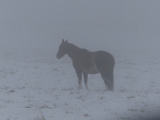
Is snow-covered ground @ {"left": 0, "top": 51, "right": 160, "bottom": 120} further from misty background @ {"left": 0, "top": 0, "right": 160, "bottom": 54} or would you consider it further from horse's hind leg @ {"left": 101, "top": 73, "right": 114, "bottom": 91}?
misty background @ {"left": 0, "top": 0, "right": 160, "bottom": 54}

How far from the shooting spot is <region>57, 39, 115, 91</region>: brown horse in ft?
35.8

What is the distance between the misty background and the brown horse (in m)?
33.0

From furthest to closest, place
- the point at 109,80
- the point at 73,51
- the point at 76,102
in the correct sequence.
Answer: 1. the point at 73,51
2. the point at 109,80
3. the point at 76,102

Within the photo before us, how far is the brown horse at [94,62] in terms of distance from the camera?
10906 mm

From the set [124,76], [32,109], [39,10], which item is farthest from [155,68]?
[39,10]

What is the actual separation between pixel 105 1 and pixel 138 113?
72.8m

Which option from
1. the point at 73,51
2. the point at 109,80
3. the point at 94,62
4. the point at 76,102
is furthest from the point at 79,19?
the point at 76,102

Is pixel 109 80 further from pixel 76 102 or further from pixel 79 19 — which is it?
pixel 79 19

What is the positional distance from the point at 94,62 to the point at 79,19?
53451 mm

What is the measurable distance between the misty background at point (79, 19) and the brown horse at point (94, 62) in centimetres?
3304

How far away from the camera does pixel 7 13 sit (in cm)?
7350

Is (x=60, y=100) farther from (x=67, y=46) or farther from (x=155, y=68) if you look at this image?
(x=155, y=68)

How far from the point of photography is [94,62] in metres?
11.2

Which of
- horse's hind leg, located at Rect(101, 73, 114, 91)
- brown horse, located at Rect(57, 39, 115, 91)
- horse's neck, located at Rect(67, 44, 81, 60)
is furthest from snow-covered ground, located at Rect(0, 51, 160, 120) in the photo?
horse's neck, located at Rect(67, 44, 81, 60)
